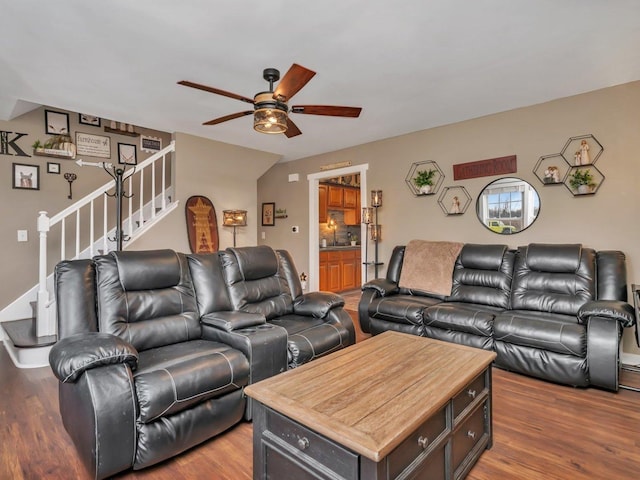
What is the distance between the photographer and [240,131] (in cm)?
463

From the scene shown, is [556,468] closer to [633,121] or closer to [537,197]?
[537,197]

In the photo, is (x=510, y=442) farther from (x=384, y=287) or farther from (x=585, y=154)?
(x=585, y=154)

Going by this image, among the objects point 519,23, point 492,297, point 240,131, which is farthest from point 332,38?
point 492,297

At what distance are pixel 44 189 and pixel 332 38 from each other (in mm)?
4363

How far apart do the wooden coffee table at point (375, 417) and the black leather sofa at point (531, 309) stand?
47.0 inches

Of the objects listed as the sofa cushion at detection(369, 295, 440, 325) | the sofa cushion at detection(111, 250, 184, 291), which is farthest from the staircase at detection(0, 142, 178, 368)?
the sofa cushion at detection(369, 295, 440, 325)

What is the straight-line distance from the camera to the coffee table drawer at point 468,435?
5.21 feet

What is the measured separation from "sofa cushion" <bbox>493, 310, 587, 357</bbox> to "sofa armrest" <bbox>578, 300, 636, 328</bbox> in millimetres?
114

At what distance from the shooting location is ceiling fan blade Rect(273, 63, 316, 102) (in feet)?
6.86

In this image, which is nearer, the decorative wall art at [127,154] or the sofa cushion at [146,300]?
the sofa cushion at [146,300]

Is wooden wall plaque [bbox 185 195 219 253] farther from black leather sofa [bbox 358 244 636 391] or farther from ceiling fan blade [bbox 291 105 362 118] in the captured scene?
ceiling fan blade [bbox 291 105 362 118]

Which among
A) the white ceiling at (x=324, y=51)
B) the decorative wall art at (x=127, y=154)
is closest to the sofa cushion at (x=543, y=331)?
the white ceiling at (x=324, y=51)

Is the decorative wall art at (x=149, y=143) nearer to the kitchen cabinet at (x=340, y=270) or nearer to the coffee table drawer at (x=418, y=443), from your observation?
the kitchen cabinet at (x=340, y=270)

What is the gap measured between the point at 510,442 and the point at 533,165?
2949mm
